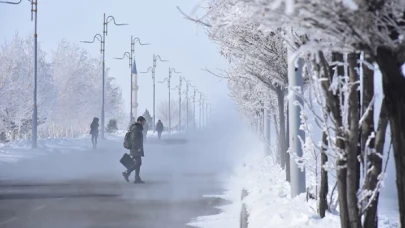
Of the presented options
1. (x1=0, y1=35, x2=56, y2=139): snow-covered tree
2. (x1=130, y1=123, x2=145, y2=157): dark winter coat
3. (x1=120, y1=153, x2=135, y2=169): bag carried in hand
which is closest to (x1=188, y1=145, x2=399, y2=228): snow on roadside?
(x1=130, y1=123, x2=145, y2=157): dark winter coat

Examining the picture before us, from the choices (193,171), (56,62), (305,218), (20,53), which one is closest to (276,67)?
(305,218)

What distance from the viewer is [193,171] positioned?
88.7 feet

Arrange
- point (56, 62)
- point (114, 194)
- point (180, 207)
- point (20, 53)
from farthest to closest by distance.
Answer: point (56, 62) < point (20, 53) < point (114, 194) < point (180, 207)

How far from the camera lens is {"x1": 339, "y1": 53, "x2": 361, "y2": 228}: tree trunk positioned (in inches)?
213

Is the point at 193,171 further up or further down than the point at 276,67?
further down

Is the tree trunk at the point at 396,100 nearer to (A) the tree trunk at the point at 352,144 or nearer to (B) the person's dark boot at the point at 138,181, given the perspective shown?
(A) the tree trunk at the point at 352,144

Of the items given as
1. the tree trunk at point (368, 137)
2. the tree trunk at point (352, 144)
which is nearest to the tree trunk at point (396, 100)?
the tree trunk at point (352, 144)

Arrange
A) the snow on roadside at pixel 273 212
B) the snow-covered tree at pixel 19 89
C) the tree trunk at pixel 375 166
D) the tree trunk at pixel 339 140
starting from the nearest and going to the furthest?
the tree trunk at pixel 375 166
the tree trunk at pixel 339 140
the snow on roadside at pixel 273 212
the snow-covered tree at pixel 19 89

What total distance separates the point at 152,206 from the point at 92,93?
241ft

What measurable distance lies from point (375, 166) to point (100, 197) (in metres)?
11.2

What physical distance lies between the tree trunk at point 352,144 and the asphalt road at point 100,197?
603 cm

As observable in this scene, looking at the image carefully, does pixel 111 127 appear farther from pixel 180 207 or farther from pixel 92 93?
pixel 180 207

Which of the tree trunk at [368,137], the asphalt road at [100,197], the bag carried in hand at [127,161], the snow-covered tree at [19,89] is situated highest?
the snow-covered tree at [19,89]

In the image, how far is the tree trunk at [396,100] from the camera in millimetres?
4434
